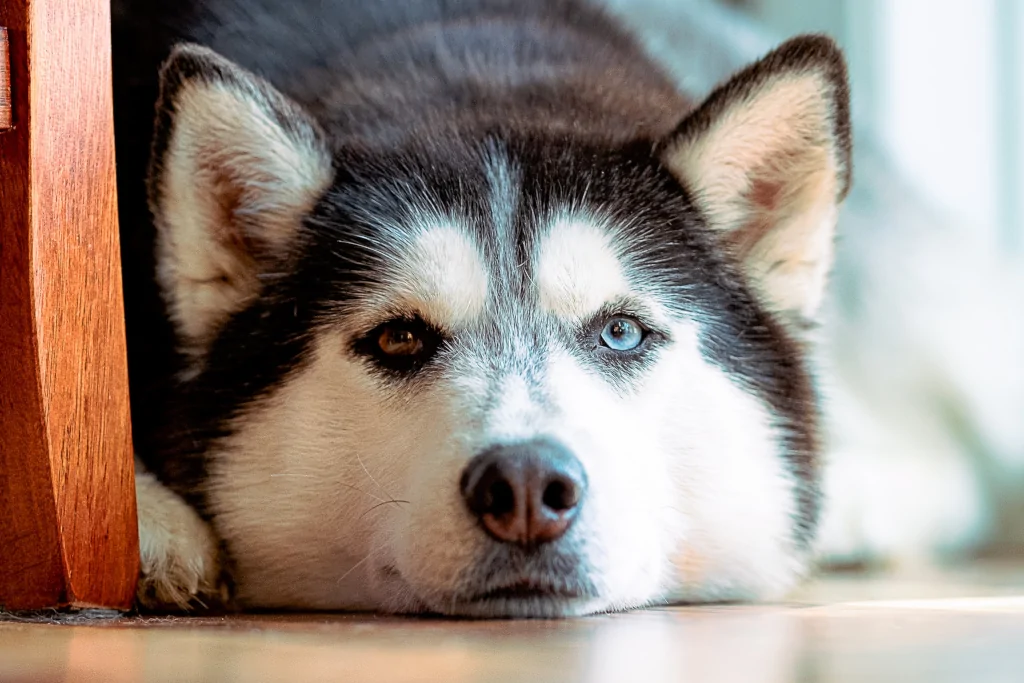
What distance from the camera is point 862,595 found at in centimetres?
179

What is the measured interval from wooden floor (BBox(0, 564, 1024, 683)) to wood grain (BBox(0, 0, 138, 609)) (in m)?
0.10

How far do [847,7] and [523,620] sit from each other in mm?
2128

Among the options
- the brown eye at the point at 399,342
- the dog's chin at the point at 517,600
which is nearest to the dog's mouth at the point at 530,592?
the dog's chin at the point at 517,600

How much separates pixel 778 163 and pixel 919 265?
3.41ft

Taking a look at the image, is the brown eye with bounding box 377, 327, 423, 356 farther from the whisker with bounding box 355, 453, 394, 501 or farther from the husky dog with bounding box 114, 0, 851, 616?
the whisker with bounding box 355, 453, 394, 501

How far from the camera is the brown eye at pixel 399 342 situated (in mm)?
1555

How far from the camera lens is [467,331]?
1528mm

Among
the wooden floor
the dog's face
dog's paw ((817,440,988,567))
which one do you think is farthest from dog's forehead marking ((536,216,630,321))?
dog's paw ((817,440,988,567))

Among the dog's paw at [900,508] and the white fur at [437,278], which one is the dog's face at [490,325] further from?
the dog's paw at [900,508]

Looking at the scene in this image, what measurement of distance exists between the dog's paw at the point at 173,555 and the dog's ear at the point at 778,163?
0.86 metres

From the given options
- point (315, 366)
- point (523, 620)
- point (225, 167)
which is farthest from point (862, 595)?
point (225, 167)

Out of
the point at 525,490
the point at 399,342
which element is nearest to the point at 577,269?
the point at 399,342

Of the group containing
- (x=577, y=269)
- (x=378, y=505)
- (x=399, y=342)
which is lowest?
(x=378, y=505)

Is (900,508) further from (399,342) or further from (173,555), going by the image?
(173,555)
